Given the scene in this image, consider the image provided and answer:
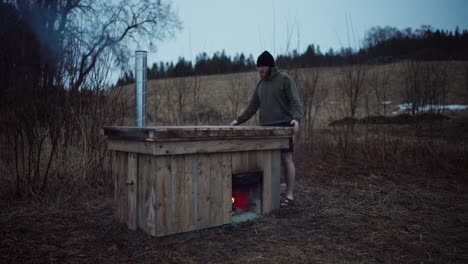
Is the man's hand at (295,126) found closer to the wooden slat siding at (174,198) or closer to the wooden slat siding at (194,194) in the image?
the wooden slat siding at (194,194)

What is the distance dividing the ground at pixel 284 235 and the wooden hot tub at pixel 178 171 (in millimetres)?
180

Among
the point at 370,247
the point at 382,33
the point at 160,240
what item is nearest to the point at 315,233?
the point at 370,247

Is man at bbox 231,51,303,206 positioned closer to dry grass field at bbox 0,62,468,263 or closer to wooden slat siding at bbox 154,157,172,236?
dry grass field at bbox 0,62,468,263

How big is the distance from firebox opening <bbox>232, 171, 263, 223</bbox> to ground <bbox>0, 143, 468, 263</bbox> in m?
0.15

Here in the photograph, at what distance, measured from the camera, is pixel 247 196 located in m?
4.47

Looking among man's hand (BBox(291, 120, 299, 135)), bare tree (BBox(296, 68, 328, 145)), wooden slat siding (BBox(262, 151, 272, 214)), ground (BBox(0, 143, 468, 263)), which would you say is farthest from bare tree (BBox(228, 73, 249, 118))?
wooden slat siding (BBox(262, 151, 272, 214))

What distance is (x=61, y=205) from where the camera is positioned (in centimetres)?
468

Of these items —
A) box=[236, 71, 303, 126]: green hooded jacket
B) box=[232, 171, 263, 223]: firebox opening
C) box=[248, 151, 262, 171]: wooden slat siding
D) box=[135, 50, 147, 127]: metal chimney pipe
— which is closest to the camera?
box=[248, 151, 262, 171]: wooden slat siding

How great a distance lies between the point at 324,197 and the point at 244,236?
6.48 feet

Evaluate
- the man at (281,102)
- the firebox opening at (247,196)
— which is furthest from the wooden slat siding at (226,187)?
the man at (281,102)

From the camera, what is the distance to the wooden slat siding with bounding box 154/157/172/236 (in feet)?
11.0

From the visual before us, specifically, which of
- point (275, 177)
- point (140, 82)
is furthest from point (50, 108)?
point (275, 177)

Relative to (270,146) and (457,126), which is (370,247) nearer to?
(270,146)

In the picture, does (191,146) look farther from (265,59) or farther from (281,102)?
(265,59)
